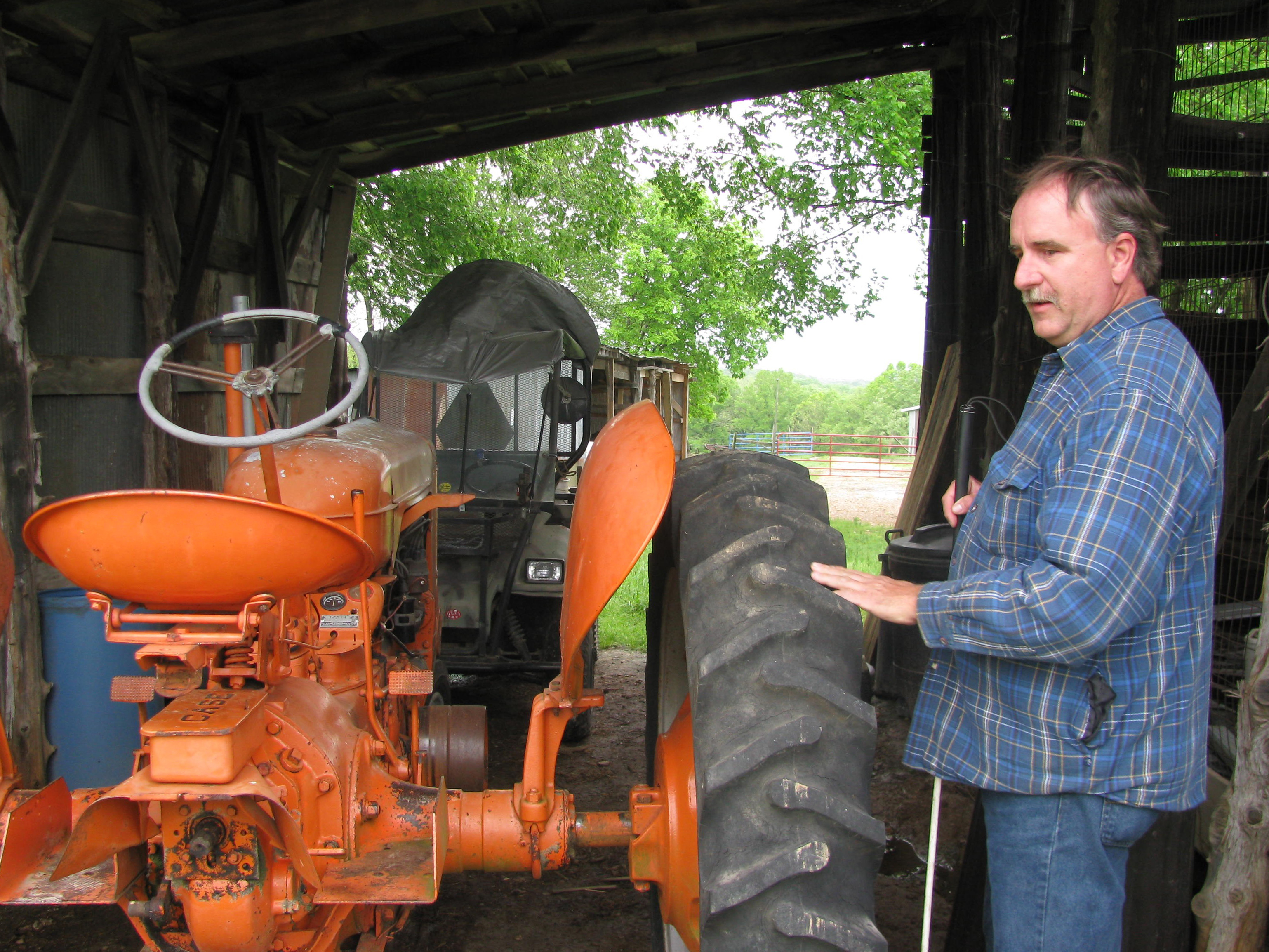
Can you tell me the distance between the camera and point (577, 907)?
10.7 ft

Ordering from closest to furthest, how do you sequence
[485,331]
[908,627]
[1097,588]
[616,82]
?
1. [1097,588]
2. [908,627]
3. [485,331]
4. [616,82]

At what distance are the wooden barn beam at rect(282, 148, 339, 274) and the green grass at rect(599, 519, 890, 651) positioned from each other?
132 inches

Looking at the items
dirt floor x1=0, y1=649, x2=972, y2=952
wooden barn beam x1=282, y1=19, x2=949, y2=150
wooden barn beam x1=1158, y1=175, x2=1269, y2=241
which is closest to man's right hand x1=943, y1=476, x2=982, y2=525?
dirt floor x1=0, y1=649, x2=972, y2=952

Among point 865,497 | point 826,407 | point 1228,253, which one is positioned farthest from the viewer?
point 826,407

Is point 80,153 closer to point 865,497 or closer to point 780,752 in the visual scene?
point 780,752

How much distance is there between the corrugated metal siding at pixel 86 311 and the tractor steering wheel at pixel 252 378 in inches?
94.3

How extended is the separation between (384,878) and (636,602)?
6215 millimetres

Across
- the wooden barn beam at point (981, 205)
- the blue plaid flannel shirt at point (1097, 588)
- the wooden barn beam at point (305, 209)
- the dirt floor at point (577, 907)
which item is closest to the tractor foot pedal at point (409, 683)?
the dirt floor at point (577, 907)

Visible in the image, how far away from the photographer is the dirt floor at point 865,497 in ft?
51.3

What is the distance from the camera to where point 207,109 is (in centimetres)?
539

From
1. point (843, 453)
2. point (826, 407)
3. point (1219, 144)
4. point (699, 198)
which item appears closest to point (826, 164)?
point (699, 198)

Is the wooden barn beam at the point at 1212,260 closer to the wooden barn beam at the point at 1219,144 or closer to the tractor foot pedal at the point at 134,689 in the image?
the wooden barn beam at the point at 1219,144

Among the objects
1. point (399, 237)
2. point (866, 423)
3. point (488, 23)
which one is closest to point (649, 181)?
point (399, 237)

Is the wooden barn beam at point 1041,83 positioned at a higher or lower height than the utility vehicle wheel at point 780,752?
higher
